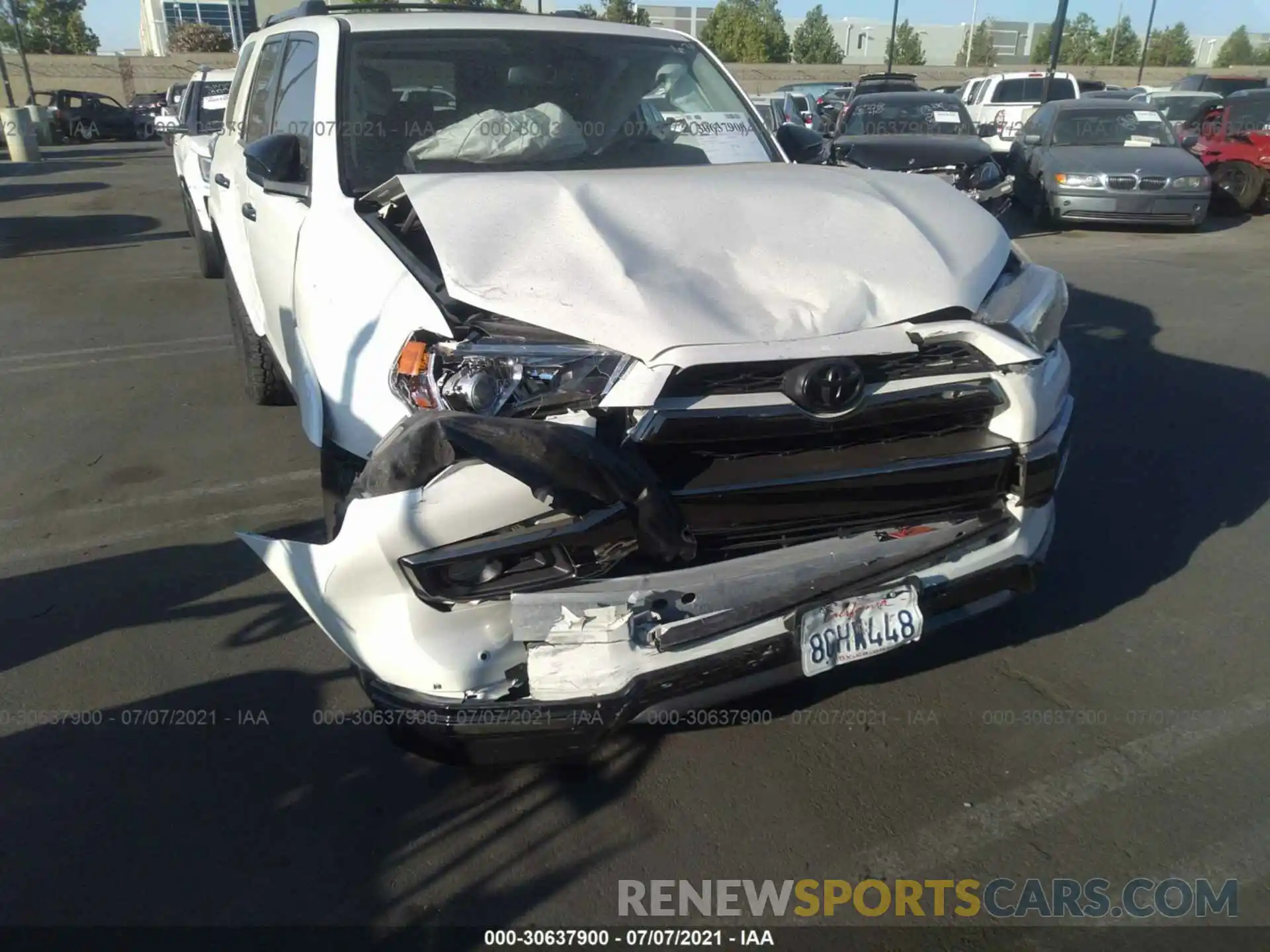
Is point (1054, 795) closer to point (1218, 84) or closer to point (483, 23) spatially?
point (483, 23)

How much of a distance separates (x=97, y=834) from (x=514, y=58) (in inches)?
131

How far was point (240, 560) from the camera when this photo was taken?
427 cm

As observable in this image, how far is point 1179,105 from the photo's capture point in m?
20.1

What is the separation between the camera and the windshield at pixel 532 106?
402cm

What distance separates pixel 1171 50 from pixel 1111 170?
7260 centimetres

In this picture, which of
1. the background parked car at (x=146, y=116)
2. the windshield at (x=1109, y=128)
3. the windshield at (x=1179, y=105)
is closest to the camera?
the windshield at (x=1109, y=128)

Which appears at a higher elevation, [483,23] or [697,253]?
[483,23]

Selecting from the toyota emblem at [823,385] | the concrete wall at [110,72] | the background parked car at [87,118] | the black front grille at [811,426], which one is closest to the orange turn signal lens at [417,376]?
the black front grille at [811,426]

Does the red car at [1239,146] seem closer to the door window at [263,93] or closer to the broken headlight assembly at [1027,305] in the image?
the broken headlight assembly at [1027,305]

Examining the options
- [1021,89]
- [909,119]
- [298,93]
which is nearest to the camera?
[298,93]

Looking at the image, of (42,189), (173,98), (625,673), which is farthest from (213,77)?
(173,98)

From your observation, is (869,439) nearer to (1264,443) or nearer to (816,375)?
(816,375)

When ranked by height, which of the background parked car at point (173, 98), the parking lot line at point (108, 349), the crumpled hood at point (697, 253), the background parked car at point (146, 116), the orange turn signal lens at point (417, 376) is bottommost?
the background parked car at point (146, 116)

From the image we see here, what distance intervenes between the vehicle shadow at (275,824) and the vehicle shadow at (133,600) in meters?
0.53
